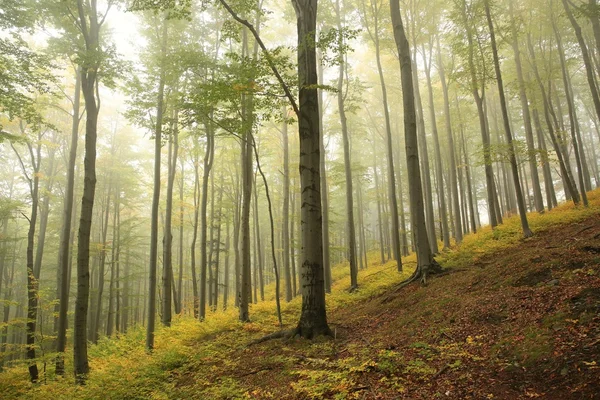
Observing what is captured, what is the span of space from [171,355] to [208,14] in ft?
49.2

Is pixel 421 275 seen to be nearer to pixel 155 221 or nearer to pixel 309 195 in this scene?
pixel 309 195

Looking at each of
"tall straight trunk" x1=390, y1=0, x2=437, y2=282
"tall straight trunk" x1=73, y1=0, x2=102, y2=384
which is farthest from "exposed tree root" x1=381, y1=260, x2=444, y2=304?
"tall straight trunk" x1=73, y1=0, x2=102, y2=384

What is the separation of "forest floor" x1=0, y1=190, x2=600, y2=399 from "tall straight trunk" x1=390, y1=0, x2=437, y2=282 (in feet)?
2.31

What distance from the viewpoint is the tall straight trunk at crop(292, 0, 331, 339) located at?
684 centimetres

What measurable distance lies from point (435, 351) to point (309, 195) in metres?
3.79

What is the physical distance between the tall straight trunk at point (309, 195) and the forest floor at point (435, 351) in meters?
0.53

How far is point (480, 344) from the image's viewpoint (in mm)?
4441

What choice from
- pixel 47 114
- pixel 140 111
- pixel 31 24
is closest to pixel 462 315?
pixel 140 111

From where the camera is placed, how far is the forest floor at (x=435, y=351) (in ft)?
11.6

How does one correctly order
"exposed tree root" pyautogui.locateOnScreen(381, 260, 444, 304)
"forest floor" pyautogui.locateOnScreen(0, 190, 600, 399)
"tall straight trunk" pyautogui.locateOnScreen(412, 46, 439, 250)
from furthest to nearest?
"tall straight trunk" pyautogui.locateOnScreen(412, 46, 439, 250) → "exposed tree root" pyautogui.locateOnScreen(381, 260, 444, 304) → "forest floor" pyautogui.locateOnScreen(0, 190, 600, 399)

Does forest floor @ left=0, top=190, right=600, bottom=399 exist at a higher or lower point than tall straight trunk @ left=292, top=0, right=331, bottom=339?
lower

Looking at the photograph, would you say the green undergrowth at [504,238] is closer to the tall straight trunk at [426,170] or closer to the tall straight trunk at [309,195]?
the tall straight trunk at [426,170]

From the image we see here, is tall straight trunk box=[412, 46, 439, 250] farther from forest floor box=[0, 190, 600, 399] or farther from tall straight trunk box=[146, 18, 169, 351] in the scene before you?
tall straight trunk box=[146, 18, 169, 351]

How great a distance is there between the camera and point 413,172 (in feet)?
32.4
